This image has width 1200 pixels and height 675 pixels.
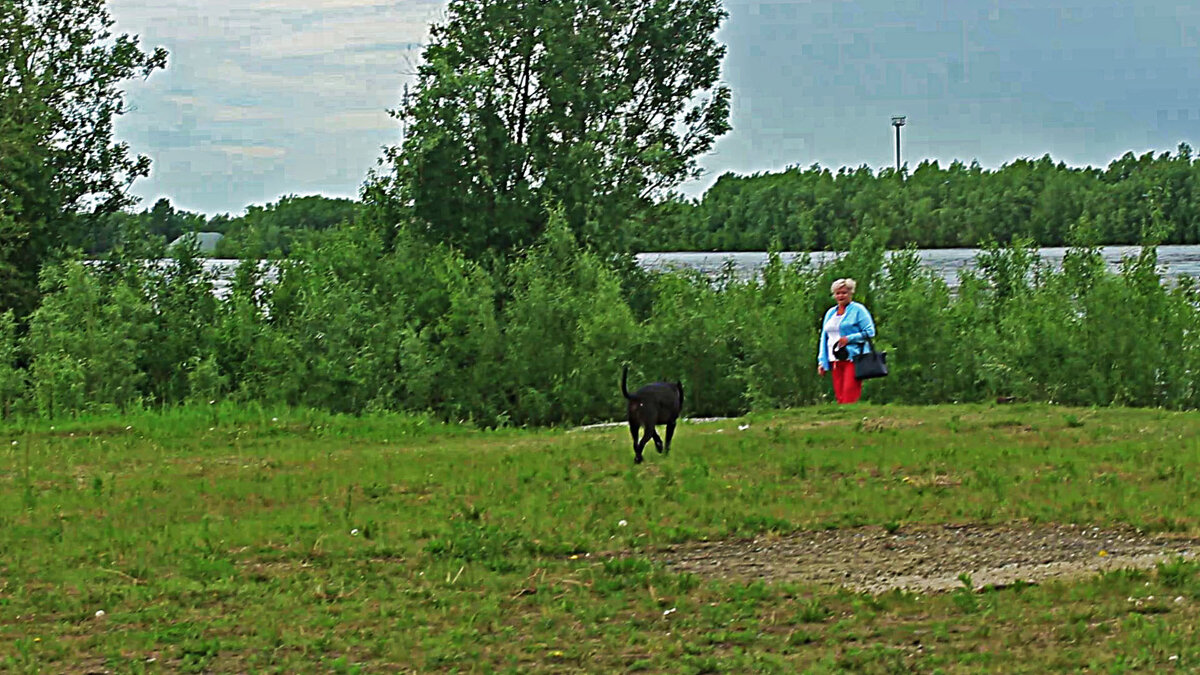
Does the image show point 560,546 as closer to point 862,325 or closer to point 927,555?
point 927,555

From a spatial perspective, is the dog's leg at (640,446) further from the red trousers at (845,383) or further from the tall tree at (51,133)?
the tall tree at (51,133)

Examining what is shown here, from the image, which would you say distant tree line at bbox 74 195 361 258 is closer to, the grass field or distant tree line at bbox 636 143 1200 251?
the grass field

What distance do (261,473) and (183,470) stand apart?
84 cm

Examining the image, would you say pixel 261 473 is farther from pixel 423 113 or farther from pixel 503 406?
pixel 423 113

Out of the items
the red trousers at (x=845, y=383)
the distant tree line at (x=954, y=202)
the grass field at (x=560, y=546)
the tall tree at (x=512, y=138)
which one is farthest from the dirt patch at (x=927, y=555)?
the distant tree line at (x=954, y=202)

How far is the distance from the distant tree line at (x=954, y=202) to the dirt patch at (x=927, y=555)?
65473mm

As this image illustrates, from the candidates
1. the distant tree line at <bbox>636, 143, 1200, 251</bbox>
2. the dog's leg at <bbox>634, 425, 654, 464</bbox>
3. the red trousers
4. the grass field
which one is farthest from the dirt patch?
the distant tree line at <bbox>636, 143, 1200, 251</bbox>

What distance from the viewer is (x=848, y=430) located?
14812 millimetres

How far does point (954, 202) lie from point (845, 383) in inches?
2923

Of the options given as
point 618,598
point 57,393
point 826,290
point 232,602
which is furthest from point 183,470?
point 826,290

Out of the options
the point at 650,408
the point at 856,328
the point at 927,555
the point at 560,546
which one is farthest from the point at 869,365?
the point at 560,546

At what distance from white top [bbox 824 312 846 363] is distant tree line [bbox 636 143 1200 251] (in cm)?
5892

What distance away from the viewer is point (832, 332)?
51.7ft

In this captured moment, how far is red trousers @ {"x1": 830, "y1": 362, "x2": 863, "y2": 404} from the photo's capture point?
53.4ft
